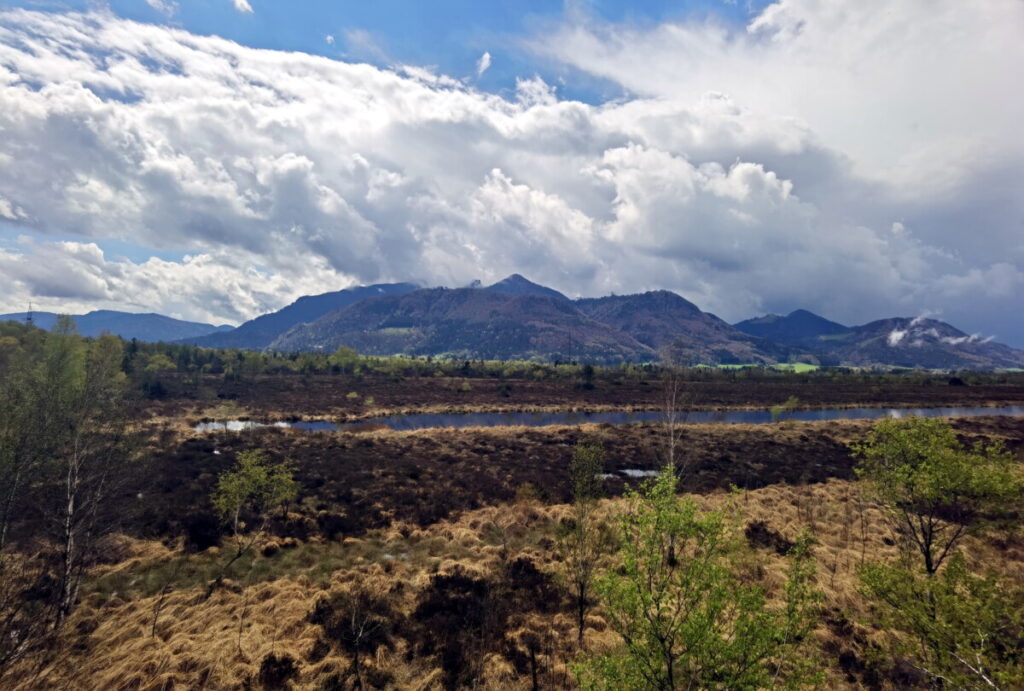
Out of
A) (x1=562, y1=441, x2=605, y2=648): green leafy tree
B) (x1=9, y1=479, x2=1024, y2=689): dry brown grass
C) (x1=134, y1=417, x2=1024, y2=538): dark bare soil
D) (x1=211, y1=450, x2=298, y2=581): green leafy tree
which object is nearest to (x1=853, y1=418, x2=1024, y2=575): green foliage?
(x1=9, y1=479, x2=1024, y2=689): dry brown grass

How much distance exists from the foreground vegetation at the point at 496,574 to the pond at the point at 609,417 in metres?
45.3

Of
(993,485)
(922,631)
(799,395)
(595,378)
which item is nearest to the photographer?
(922,631)

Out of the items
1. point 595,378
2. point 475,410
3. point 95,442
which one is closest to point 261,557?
point 95,442

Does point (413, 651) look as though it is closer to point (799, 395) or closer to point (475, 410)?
point (475, 410)

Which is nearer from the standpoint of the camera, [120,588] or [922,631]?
[922,631]

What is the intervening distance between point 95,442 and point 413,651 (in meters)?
23.3

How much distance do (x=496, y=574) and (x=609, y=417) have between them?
293 feet

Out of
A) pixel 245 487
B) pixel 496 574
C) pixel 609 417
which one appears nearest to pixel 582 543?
pixel 496 574

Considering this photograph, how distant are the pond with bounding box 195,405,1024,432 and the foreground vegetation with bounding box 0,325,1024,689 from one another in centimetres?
4529

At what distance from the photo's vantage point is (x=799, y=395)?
504 feet

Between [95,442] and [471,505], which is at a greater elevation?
[95,442]

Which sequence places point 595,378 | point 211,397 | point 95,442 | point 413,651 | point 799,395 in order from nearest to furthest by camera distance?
point 413,651 < point 95,442 < point 211,397 < point 799,395 < point 595,378

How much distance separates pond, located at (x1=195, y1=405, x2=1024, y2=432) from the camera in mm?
91625

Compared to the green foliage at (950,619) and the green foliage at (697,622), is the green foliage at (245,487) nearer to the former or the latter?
the green foliage at (697,622)
